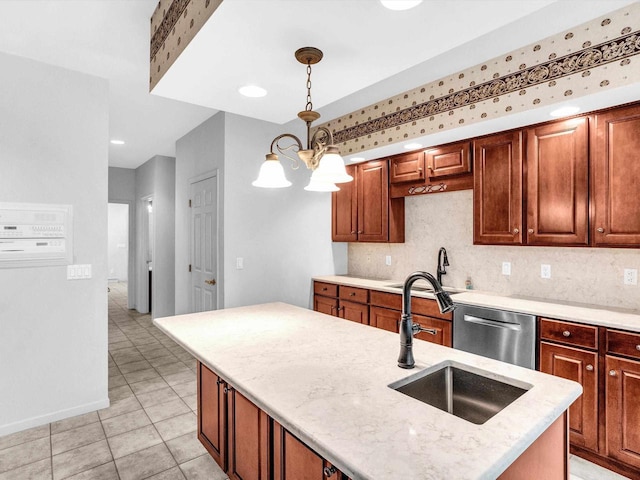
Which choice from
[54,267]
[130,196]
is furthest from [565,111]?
[130,196]

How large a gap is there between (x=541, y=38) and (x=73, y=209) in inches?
140

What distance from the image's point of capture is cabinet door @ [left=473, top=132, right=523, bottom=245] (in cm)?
280

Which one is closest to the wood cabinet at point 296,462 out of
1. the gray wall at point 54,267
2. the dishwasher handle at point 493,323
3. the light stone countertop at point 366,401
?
the light stone countertop at point 366,401

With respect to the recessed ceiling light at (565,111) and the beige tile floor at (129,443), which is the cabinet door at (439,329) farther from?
Result: the recessed ceiling light at (565,111)

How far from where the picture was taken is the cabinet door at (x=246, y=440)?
147 centimetres

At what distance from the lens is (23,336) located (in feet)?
8.73

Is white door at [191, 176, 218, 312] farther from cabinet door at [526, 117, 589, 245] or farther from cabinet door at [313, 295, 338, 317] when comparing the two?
cabinet door at [526, 117, 589, 245]

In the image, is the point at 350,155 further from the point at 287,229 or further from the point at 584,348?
the point at 584,348

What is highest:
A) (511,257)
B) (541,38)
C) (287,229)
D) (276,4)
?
(541,38)

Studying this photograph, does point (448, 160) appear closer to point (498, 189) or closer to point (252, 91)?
point (498, 189)

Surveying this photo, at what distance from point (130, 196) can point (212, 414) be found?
6182 mm

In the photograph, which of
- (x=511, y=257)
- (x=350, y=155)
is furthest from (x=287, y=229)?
(x=511, y=257)

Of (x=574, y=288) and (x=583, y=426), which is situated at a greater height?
(x=574, y=288)

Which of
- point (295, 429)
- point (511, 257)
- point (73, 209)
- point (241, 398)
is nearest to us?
point (295, 429)
